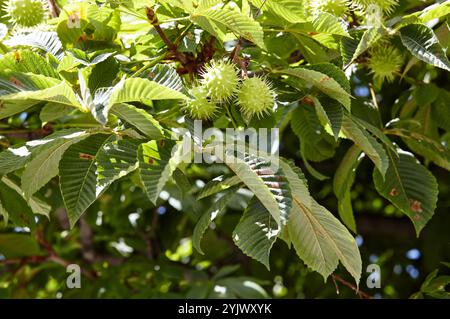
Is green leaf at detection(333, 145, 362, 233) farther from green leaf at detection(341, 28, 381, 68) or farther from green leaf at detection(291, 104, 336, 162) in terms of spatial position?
green leaf at detection(341, 28, 381, 68)

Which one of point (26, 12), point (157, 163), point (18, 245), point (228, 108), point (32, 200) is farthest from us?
point (18, 245)

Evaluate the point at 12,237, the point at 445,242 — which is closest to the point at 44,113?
the point at 12,237

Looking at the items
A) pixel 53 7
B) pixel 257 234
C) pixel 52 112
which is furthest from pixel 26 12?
pixel 257 234

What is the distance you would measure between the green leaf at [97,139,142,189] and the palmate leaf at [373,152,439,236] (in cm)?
76

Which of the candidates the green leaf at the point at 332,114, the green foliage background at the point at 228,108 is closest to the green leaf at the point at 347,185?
the green foliage background at the point at 228,108

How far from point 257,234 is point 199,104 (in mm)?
311

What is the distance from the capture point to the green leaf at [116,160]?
134 cm

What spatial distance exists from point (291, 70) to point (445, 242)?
6.28 feet

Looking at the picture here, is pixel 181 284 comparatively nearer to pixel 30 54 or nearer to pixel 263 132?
pixel 263 132

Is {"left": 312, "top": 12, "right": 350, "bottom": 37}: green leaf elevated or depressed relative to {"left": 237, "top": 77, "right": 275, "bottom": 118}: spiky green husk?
elevated

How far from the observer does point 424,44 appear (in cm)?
161

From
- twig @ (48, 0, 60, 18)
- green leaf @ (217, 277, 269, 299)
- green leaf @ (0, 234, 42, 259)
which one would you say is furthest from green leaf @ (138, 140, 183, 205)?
green leaf @ (0, 234, 42, 259)

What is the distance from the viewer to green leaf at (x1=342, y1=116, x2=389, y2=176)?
5.11ft

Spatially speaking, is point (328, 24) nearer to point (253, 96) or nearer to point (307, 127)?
point (253, 96)
